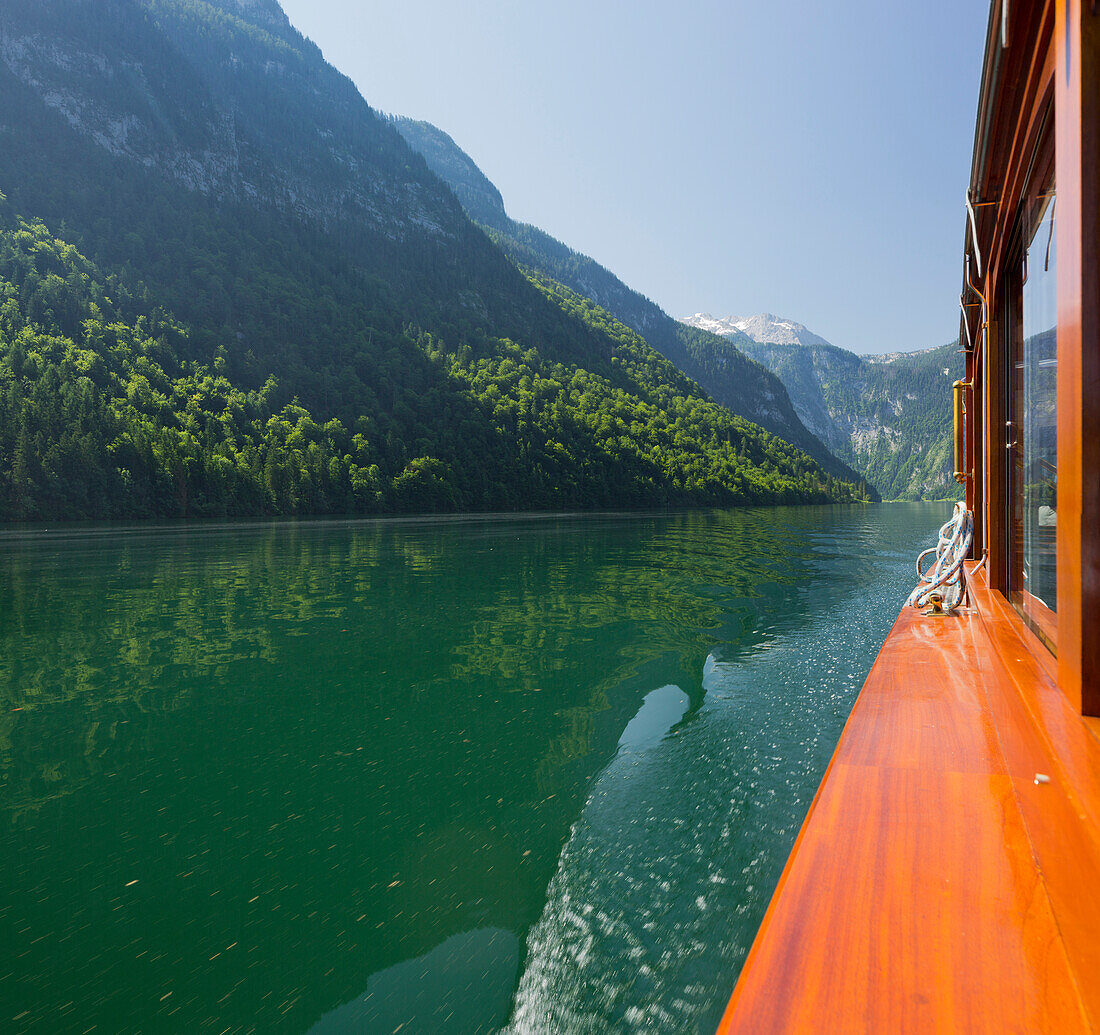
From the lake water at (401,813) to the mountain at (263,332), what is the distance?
4220cm

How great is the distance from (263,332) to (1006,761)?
81.2m

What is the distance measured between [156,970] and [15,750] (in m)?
2.46

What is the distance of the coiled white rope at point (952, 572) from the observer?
12.8ft

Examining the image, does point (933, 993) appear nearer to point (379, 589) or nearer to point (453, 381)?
point (379, 589)

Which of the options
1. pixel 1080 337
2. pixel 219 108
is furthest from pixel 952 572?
pixel 219 108

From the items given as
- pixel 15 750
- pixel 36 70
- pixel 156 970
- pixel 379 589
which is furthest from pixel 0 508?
pixel 36 70

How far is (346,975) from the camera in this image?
6.18 feet

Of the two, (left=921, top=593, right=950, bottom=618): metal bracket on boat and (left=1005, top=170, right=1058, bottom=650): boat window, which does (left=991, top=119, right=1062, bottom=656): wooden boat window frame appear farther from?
(left=921, top=593, right=950, bottom=618): metal bracket on boat

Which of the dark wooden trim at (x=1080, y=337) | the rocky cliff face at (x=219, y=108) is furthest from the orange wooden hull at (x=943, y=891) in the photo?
the rocky cliff face at (x=219, y=108)

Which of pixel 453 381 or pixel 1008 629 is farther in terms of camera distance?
pixel 453 381

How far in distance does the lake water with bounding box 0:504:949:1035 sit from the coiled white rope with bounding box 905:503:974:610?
87cm

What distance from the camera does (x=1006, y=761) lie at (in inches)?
61.4

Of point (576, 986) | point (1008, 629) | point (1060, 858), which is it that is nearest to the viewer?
point (1060, 858)

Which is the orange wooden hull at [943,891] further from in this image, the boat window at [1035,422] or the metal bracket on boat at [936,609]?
the metal bracket on boat at [936,609]
